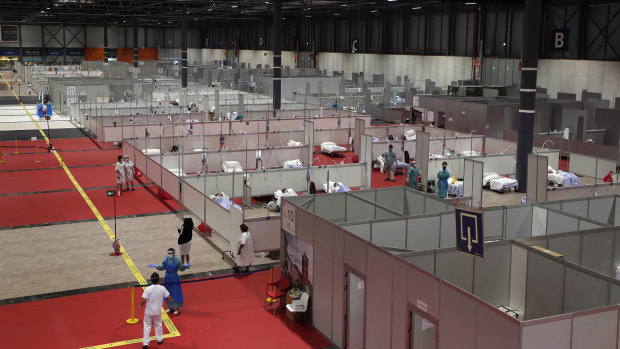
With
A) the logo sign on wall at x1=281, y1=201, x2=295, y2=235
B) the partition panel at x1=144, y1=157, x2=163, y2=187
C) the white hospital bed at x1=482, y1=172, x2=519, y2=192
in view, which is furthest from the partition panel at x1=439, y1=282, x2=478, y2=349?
the white hospital bed at x1=482, y1=172, x2=519, y2=192

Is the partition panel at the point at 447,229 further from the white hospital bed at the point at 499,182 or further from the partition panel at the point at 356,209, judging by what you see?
the white hospital bed at the point at 499,182

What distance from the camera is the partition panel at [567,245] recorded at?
11727mm

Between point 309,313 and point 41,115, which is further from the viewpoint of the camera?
point 41,115

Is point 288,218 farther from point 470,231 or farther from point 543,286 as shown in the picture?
point 543,286

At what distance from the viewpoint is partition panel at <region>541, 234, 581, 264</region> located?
→ 11727 mm

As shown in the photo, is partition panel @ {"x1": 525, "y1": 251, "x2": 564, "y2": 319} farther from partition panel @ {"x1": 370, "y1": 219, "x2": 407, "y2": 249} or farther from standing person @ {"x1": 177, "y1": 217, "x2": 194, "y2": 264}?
standing person @ {"x1": 177, "y1": 217, "x2": 194, "y2": 264}

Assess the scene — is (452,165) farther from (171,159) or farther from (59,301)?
(59,301)

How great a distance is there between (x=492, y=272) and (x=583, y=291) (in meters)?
1.77

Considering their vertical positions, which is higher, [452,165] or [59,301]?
[452,165]

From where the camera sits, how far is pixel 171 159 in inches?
993

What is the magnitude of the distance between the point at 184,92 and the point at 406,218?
114ft

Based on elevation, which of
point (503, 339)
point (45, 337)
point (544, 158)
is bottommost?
point (45, 337)

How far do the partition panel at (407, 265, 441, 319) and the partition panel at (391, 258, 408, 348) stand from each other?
16 centimetres

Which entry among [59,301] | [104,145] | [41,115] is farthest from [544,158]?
[41,115]
